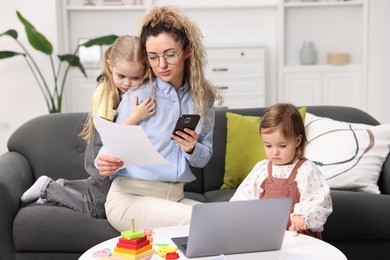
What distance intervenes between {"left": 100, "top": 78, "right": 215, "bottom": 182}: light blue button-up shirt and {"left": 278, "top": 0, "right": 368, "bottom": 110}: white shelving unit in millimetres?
3874

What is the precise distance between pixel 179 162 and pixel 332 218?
761 mm

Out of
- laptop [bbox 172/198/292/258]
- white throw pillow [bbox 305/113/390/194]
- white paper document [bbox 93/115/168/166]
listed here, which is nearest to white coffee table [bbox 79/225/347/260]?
laptop [bbox 172/198/292/258]

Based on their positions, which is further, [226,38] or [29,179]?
[226,38]

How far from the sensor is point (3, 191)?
2693 mm

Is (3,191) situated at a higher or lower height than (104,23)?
lower

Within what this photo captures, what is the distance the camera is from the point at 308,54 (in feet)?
20.6

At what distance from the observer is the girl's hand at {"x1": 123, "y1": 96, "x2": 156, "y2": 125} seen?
244 cm

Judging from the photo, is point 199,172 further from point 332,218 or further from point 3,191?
point 3,191

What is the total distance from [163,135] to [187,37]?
394 mm

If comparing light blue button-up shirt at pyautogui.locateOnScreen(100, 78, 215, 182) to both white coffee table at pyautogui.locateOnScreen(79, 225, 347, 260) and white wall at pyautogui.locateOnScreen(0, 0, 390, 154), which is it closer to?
white coffee table at pyautogui.locateOnScreen(79, 225, 347, 260)

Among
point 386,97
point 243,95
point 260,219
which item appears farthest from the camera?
point 243,95

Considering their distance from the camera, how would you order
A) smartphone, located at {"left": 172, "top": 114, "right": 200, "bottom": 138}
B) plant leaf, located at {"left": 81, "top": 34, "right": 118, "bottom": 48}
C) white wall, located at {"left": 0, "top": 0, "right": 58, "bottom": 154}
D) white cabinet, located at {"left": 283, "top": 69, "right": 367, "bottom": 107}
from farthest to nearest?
1. white cabinet, located at {"left": 283, "top": 69, "right": 367, "bottom": 107}
2. white wall, located at {"left": 0, "top": 0, "right": 58, "bottom": 154}
3. plant leaf, located at {"left": 81, "top": 34, "right": 118, "bottom": 48}
4. smartphone, located at {"left": 172, "top": 114, "right": 200, "bottom": 138}

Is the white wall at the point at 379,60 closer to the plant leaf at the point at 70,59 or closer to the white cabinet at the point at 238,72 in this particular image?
the white cabinet at the point at 238,72

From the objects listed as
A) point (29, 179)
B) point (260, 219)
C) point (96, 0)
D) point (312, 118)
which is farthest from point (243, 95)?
point (260, 219)
